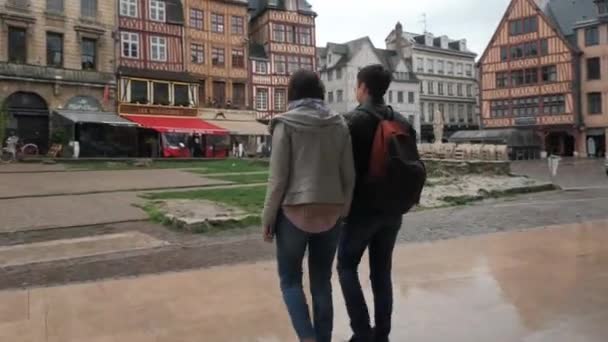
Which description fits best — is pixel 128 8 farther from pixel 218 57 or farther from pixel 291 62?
pixel 291 62

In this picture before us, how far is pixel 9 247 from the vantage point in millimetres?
6699

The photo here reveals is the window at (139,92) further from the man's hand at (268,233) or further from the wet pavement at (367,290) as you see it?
the man's hand at (268,233)

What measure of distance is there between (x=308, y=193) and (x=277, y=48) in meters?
41.1

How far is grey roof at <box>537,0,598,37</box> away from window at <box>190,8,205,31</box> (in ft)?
98.7

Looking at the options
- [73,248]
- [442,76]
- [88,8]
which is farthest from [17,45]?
[442,76]

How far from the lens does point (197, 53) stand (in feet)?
125

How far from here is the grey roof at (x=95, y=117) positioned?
28578 millimetres

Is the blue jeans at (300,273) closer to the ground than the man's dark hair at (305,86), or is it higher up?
closer to the ground

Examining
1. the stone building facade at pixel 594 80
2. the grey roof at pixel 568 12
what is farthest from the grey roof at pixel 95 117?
the grey roof at pixel 568 12

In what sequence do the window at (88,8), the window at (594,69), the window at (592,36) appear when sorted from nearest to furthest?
the window at (88,8), the window at (594,69), the window at (592,36)

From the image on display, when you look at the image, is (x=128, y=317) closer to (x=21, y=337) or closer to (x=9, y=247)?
(x=21, y=337)

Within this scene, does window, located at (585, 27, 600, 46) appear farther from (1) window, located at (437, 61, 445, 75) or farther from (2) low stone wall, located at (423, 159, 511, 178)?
(2) low stone wall, located at (423, 159, 511, 178)

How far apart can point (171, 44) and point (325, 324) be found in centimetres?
3502

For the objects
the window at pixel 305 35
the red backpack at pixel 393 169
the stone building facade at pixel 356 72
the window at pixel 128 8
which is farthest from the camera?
the stone building facade at pixel 356 72
